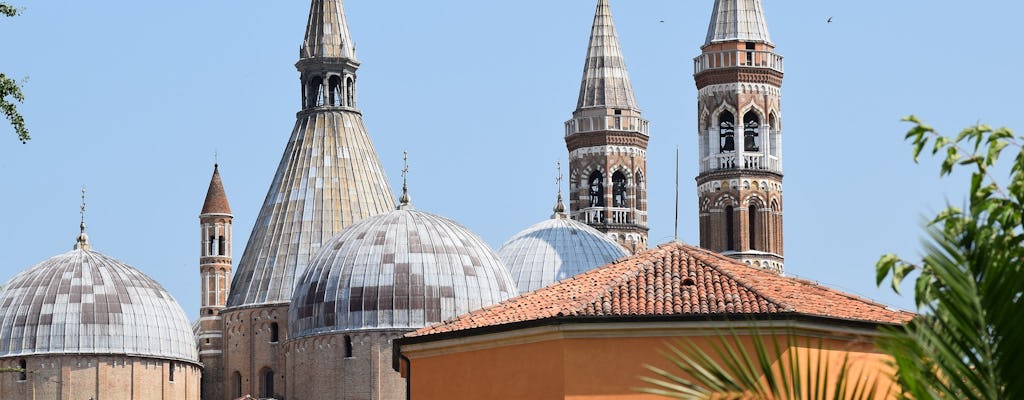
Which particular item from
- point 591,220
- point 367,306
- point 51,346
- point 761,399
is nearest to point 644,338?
point 761,399

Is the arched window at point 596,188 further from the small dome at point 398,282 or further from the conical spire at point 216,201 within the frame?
the small dome at point 398,282

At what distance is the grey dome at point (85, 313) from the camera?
192 feet

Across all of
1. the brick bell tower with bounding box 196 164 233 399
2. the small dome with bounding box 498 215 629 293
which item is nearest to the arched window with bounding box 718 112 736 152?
the small dome with bounding box 498 215 629 293

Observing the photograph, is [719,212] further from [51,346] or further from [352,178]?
[51,346]

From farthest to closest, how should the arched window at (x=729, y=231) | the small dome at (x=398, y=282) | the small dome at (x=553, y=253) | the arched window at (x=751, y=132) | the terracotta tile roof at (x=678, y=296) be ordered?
the arched window at (x=751, y=132) → the arched window at (x=729, y=231) → the small dome at (x=553, y=253) → the small dome at (x=398, y=282) → the terracotta tile roof at (x=678, y=296)

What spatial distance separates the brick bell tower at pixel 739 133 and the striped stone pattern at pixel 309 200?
10.1 m

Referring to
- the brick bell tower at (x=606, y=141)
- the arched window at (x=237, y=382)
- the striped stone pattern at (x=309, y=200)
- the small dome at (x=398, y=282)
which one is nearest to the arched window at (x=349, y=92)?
the striped stone pattern at (x=309, y=200)

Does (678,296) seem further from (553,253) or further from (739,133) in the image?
(739,133)

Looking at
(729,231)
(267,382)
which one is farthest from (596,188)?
(267,382)

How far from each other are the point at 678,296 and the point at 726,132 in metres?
47.3

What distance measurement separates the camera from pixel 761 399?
983 centimetres

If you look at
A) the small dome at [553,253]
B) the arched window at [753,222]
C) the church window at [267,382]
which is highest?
the arched window at [753,222]

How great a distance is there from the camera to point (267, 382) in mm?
59719

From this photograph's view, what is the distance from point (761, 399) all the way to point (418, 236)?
144 feet
